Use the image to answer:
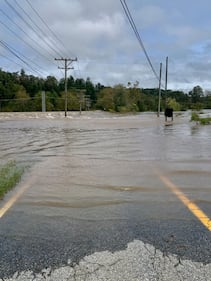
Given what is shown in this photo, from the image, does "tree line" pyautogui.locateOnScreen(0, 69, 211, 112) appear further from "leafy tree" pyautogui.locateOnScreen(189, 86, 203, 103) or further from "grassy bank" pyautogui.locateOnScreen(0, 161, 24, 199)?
"grassy bank" pyautogui.locateOnScreen(0, 161, 24, 199)

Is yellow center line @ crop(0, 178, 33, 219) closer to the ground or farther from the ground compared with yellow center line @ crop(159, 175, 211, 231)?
closer to the ground

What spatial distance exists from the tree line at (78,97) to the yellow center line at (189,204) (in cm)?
8463

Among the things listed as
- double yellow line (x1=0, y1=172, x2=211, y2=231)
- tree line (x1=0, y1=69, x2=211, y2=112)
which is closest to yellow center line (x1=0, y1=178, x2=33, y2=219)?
double yellow line (x1=0, y1=172, x2=211, y2=231)

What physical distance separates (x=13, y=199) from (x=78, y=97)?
91.4 meters

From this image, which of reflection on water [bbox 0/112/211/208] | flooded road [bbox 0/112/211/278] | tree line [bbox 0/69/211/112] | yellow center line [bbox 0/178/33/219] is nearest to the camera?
flooded road [bbox 0/112/211/278]

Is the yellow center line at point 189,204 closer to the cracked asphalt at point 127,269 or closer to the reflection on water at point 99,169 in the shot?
the reflection on water at point 99,169

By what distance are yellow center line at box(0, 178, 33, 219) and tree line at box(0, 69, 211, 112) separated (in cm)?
8451

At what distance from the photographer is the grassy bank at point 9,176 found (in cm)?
712

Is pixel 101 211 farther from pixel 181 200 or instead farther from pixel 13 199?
pixel 13 199

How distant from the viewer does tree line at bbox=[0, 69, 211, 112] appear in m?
95.6

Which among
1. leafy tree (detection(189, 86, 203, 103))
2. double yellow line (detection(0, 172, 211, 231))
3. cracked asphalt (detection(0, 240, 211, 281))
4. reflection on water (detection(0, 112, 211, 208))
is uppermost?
leafy tree (detection(189, 86, 203, 103))

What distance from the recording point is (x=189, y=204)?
19.8 ft

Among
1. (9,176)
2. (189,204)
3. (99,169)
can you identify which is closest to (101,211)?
(189,204)

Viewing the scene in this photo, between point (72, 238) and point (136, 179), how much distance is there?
390 centimetres
